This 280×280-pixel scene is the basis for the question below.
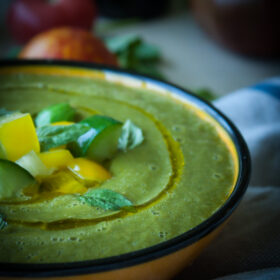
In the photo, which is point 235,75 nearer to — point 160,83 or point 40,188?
point 160,83

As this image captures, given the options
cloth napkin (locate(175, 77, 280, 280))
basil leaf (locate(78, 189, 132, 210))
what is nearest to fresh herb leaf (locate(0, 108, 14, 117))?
basil leaf (locate(78, 189, 132, 210))

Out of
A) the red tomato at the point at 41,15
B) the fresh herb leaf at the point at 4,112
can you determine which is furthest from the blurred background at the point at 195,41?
the fresh herb leaf at the point at 4,112

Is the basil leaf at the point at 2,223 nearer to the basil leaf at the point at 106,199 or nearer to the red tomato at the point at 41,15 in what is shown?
the basil leaf at the point at 106,199

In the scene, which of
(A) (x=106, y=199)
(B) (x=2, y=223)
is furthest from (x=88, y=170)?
(B) (x=2, y=223)

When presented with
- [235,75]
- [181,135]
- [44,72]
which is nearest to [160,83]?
[181,135]

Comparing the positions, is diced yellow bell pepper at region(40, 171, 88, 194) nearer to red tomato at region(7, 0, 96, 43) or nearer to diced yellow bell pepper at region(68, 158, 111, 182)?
diced yellow bell pepper at region(68, 158, 111, 182)
